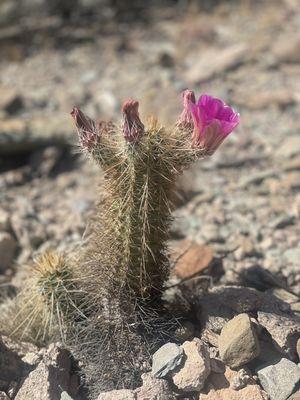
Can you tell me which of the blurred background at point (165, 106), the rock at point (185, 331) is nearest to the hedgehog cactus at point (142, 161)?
the rock at point (185, 331)

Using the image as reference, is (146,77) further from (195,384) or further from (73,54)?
(195,384)

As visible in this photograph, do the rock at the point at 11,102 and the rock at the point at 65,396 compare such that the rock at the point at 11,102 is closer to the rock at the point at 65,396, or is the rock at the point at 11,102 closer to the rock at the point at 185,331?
the rock at the point at 185,331

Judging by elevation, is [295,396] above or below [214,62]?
above

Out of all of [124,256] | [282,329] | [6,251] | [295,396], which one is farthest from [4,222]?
[295,396]

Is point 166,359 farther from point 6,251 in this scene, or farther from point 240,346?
point 6,251

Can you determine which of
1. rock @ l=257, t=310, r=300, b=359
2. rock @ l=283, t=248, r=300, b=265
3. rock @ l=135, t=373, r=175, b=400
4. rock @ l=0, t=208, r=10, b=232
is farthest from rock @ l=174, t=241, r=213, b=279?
rock @ l=0, t=208, r=10, b=232

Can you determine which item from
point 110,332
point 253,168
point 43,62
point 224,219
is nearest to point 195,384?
point 110,332
